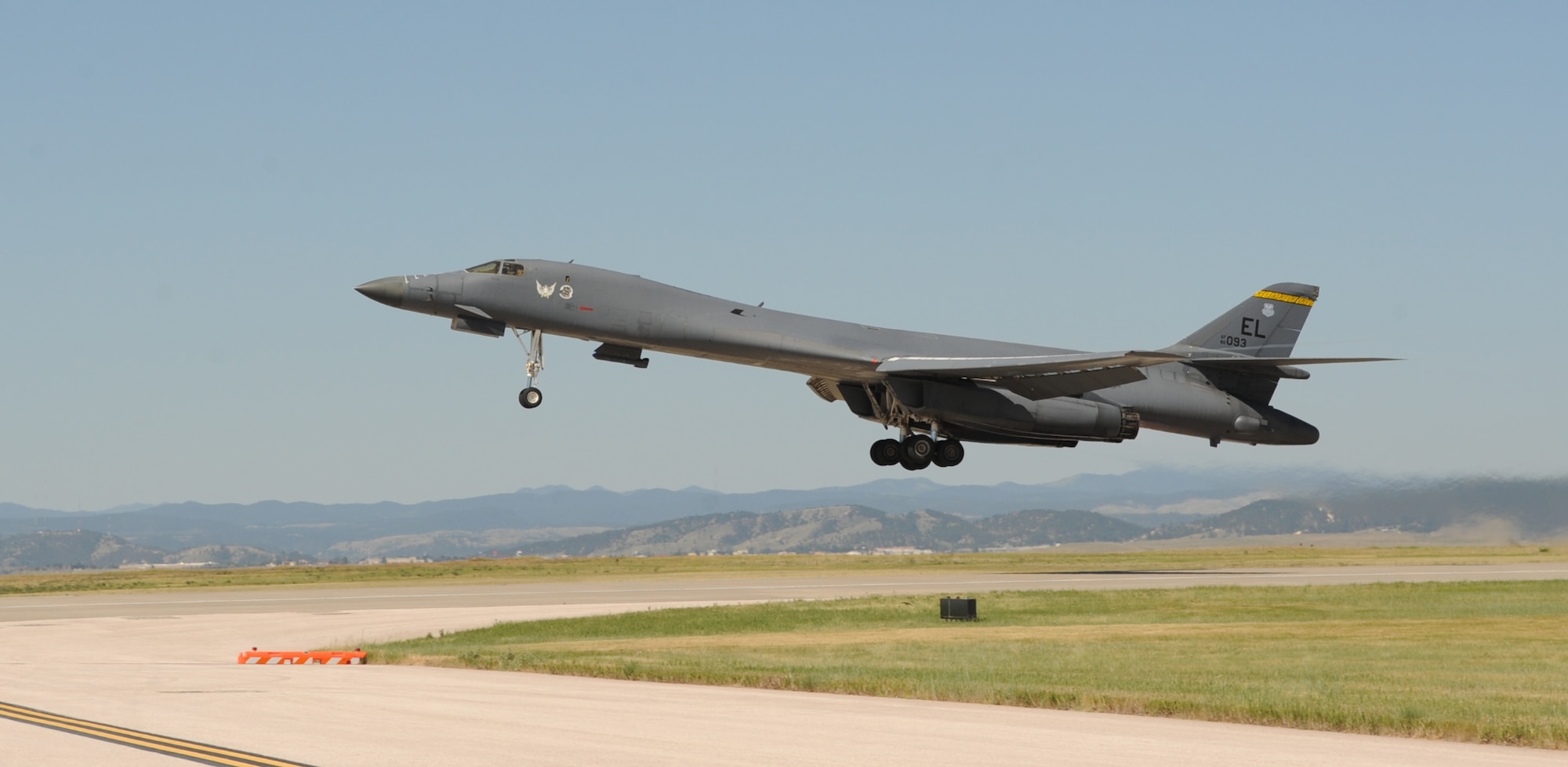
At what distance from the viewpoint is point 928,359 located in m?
40.7

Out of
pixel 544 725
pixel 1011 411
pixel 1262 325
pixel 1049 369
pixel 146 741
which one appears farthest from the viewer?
pixel 1262 325

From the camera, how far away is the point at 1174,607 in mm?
34938

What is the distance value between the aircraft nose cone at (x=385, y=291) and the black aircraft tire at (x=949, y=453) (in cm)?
1538

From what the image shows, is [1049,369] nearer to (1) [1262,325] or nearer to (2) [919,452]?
(2) [919,452]

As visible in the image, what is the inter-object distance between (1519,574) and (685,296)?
2667cm

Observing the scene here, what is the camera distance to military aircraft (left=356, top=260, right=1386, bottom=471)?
35.4 m

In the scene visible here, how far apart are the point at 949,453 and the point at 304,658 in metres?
21.3

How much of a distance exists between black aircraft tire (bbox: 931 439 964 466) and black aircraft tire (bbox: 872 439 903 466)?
38.4 inches

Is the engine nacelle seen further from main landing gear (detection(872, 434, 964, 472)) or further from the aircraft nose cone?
the aircraft nose cone

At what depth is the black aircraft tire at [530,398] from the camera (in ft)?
115

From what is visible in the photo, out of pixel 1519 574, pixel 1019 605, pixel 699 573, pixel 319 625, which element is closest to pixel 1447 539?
pixel 1519 574

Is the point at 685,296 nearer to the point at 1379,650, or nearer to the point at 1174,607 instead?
the point at 1174,607

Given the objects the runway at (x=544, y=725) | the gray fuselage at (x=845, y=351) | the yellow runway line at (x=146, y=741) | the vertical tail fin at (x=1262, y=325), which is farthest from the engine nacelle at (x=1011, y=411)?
the yellow runway line at (x=146, y=741)

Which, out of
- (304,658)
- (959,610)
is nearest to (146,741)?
(304,658)
